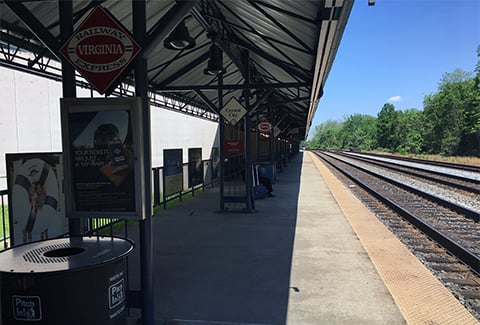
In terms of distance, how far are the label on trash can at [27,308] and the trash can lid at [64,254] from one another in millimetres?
181

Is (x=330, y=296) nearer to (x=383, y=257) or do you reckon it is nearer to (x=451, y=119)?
(x=383, y=257)

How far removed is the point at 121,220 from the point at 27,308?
661 cm

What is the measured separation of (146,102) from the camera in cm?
330

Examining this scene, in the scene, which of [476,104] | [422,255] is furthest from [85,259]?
[476,104]

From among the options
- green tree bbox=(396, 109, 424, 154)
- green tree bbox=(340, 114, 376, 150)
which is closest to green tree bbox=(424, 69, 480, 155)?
green tree bbox=(396, 109, 424, 154)

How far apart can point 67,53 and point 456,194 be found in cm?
1459

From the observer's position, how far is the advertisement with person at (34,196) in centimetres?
473

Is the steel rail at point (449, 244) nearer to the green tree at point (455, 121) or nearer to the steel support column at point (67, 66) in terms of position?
the steel support column at point (67, 66)

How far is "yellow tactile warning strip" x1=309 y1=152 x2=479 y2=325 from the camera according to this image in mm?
3883

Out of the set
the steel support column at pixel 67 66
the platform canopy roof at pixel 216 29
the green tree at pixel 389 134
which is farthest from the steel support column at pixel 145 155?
the green tree at pixel 389 134

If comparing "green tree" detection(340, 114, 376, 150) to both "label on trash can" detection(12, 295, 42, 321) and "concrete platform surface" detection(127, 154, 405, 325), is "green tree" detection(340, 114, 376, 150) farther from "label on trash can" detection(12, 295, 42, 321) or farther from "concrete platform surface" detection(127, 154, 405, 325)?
"label on trash can" detection(12, 295, 42, 321)

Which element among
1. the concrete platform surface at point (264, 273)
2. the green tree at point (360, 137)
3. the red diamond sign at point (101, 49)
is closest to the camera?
the red diamond sign at point (101, 49)

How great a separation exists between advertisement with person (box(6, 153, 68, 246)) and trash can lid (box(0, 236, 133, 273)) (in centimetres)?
185

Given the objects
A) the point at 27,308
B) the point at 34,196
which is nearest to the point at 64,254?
the point at 27,308
